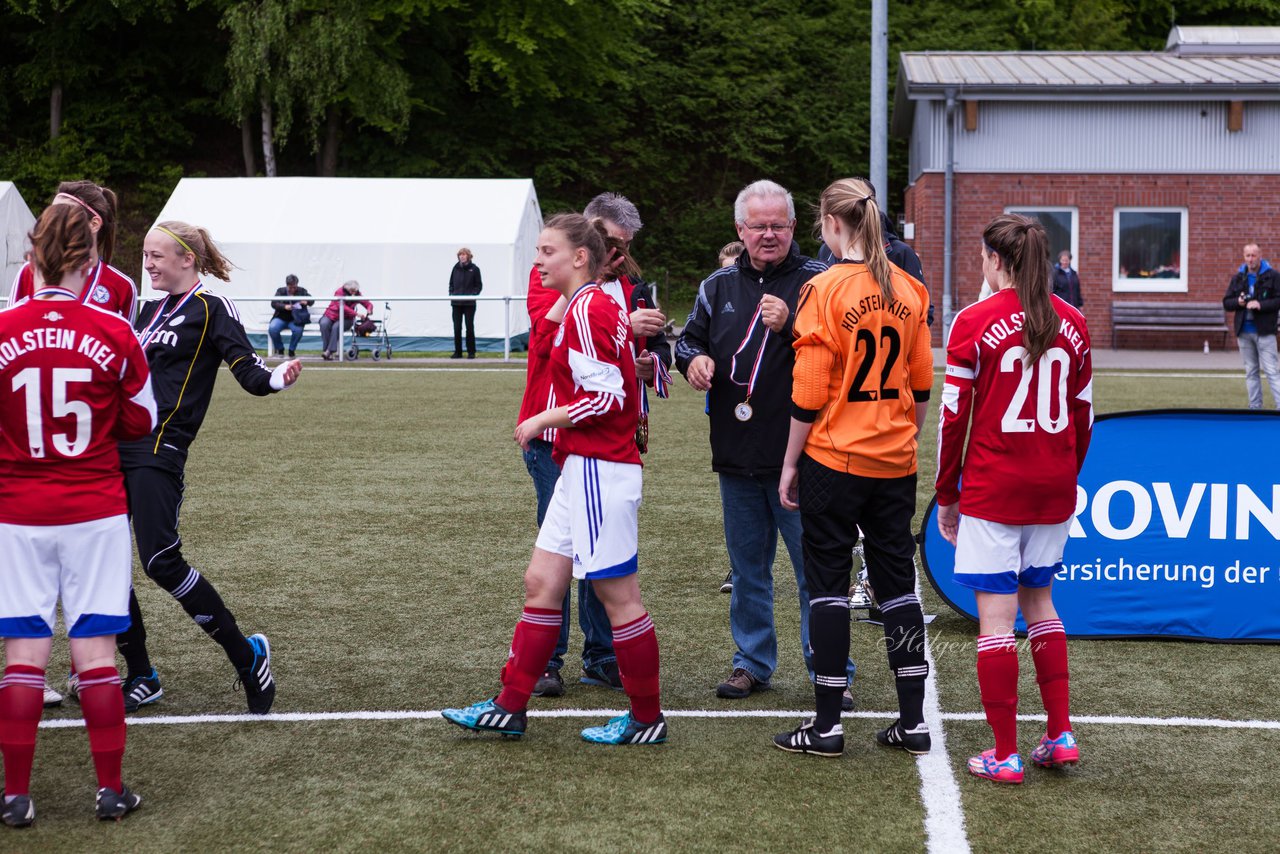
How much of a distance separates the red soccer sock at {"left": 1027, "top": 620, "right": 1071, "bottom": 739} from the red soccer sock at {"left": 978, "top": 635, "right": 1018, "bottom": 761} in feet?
0.47

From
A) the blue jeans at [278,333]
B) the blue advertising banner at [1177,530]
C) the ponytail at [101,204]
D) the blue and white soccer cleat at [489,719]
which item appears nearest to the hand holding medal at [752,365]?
the blue and white soccer cleat at [489,719]

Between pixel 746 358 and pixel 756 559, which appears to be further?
pixel 756 559

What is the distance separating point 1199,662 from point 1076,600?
0.58m

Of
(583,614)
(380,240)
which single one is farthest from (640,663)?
(380,240)

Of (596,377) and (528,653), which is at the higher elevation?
(596,377)

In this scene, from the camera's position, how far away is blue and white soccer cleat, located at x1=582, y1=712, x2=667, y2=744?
4.89 meters

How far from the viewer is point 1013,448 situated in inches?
178

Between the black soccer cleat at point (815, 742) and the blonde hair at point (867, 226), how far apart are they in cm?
151

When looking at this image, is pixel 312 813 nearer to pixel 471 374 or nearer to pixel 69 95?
pixel 471 374

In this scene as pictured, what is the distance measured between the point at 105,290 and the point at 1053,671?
3.68 metres

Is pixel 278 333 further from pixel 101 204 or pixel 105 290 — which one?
pixel 105 290

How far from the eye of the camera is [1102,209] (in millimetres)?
27625

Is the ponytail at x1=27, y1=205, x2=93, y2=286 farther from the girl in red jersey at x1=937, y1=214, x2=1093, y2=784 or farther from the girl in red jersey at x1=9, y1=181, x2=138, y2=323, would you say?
the girl in red jersey at x1=937, y1=214, x2=1093, y2=784

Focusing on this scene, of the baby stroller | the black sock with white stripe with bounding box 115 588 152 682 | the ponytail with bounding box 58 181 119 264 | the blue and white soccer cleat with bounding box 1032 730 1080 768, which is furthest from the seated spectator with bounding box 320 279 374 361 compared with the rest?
the blue and white soccer cleat with bounding box 1032 730 1080 768
